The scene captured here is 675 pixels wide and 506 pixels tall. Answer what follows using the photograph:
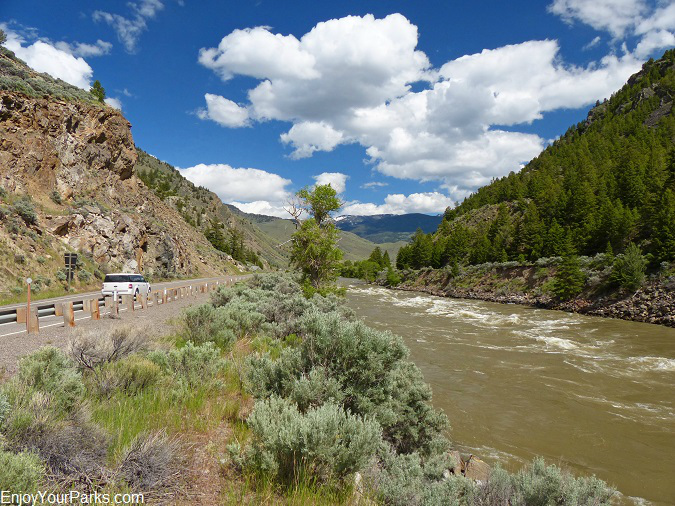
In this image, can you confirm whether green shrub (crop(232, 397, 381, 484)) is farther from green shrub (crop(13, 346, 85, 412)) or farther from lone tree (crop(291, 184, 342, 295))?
lone tree (crop(291, 184, 342, 295))

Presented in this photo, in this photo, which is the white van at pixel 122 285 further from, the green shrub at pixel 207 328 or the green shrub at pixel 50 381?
the green shrub at pixel 50 381

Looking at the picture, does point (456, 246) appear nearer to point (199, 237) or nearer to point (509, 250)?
point (509, 250)

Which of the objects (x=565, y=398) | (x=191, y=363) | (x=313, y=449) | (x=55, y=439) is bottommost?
(x=565, y=398)

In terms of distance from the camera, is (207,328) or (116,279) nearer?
(207,328)

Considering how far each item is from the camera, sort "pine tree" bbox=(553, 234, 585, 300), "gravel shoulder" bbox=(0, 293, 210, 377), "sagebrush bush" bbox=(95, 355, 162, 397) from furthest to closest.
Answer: "pine tree" bbox=(553, 234, 585, 300) < "gravel shoulder" bbox=(0, 293, 210, 377) < "sagebrush bush" bbox=(95, 355, 162, 397)

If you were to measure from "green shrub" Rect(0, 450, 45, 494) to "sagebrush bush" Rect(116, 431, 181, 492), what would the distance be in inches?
28.4

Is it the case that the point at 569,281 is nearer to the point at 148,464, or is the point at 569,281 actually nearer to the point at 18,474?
the point at 148,464

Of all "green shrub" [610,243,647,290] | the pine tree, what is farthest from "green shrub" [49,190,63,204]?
"green shrub" [610,243,647,290]

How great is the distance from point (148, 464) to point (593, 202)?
82139 mm

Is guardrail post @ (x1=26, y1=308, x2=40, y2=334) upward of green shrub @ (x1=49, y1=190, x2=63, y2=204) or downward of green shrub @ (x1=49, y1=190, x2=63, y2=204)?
downward

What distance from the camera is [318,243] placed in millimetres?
23844

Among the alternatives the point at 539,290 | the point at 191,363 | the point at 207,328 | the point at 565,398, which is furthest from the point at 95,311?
the point at 539,290

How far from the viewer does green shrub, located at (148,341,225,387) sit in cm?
581

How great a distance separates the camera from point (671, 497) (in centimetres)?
674
